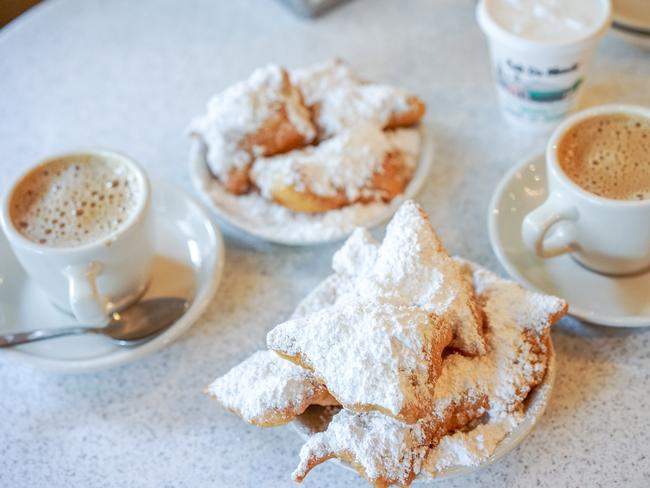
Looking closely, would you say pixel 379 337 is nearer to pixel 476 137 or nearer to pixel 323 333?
pixel 323 333

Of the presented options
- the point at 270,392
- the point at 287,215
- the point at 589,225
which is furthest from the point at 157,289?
the point at 589,225

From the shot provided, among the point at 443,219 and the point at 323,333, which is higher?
the point at 323,333

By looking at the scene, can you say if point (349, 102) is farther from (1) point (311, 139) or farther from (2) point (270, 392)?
(2) point (270, 392)

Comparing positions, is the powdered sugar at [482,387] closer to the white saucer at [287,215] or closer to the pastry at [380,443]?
the pastry at [380,443]

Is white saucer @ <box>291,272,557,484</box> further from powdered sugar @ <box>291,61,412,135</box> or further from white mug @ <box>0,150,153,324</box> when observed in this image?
powdered sugar @ <box>291,61,412,135</box>

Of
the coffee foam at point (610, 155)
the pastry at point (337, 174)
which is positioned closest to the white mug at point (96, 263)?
the pastry at point (337, 174)

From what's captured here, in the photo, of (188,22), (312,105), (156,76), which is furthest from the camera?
(188,22)

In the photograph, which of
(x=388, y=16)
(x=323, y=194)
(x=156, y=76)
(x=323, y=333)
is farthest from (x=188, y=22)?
(x=323, y=333)
